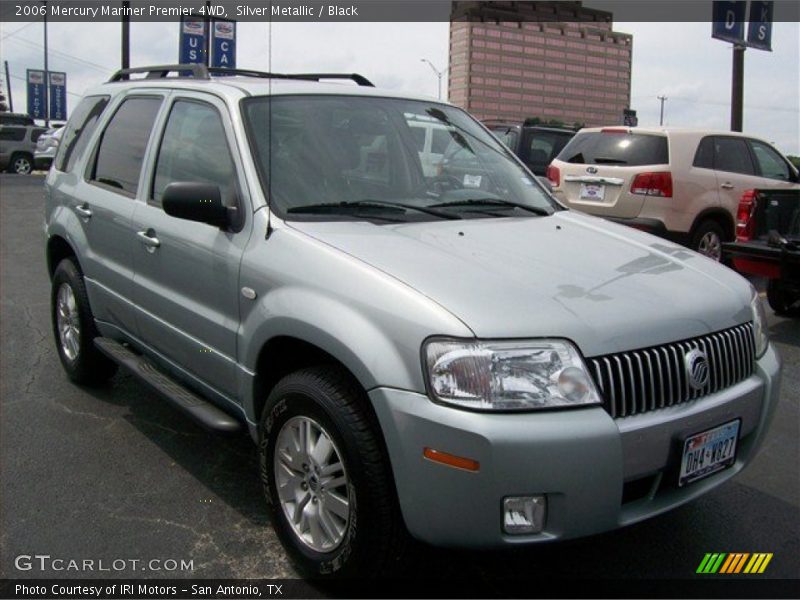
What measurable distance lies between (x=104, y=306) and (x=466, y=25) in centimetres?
4074

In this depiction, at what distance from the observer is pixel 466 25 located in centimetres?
4238

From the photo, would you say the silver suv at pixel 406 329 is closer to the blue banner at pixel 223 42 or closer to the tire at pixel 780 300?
the tire at pixel 780 300

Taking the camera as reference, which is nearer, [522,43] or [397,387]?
[397,387]

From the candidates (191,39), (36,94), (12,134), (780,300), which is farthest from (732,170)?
(36,94)

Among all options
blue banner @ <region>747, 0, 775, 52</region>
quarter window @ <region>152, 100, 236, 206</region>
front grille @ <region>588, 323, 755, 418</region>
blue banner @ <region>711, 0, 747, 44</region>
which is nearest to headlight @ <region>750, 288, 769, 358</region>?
front grille @ <region>588, 323, 755, 418</region>

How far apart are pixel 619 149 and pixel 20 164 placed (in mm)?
24436

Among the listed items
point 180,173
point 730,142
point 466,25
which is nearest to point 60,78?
point 466,25

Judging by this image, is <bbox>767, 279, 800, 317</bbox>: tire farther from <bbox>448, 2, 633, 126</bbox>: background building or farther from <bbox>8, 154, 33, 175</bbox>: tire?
<bbox>448, 2, 633, 126</bbox>: background building

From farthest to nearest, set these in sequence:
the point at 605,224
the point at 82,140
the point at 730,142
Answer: the point at 730,142, the point at 82,140, the point at 605,224

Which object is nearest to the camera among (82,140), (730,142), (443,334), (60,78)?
(443,334)

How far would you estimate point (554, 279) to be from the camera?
279 cm

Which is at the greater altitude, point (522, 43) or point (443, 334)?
point (522, 43)

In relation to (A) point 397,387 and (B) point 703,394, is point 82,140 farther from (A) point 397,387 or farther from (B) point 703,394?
(B) point 703,394

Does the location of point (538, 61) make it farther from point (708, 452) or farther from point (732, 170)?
point (708, 452)
